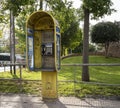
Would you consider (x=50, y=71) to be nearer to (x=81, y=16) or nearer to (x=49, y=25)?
(x=49, y=25)

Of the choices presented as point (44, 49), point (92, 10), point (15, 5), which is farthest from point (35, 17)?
point (15, 5)

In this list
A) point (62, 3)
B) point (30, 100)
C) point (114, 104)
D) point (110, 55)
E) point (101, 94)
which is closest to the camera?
point (114, 104)

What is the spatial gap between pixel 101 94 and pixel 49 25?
282cm

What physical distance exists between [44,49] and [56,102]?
1.78m

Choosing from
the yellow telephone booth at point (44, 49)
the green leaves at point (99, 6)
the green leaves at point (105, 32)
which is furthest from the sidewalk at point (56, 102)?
the green leaves at point (105, 32)

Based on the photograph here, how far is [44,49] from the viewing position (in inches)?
322

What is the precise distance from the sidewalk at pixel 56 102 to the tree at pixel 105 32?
62.1ft

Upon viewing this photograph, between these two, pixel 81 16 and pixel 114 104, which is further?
pixel 81 16

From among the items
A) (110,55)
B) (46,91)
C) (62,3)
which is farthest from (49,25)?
(110,55)

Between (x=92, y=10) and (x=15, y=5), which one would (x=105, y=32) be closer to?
(x=92, y=10)

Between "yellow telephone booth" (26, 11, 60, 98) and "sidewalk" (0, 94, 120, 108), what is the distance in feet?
1.36

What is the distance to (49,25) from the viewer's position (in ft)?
26.7

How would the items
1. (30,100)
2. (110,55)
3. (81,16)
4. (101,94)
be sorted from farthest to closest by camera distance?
(110,55), (81,16), (101,94), (30,100)

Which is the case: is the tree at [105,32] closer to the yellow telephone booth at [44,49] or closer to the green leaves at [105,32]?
the green leaves at [105,32]
